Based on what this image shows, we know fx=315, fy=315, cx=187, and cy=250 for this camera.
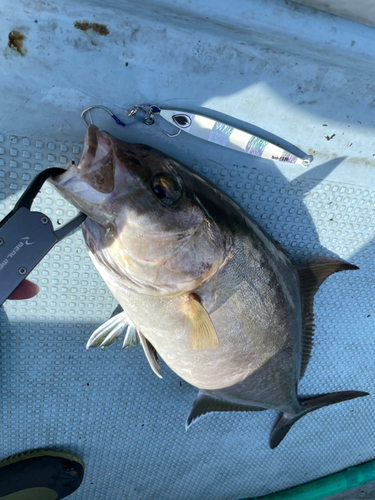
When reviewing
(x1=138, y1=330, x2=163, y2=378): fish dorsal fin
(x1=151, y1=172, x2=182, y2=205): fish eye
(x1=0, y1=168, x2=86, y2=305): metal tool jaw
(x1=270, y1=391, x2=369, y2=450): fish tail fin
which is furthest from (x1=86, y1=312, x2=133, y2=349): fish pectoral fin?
(x1=270, y1=391, x2=369, y2=450): fish tail fin

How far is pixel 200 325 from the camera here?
1.23m

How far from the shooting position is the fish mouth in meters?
0.97

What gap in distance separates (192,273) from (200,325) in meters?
0.22

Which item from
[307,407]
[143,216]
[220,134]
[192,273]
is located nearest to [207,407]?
[307,407]

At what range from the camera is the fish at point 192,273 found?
1.03m

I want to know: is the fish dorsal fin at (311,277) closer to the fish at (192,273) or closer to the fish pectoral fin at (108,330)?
the fish at (192,273)

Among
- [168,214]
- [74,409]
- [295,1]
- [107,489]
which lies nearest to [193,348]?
[168,214]

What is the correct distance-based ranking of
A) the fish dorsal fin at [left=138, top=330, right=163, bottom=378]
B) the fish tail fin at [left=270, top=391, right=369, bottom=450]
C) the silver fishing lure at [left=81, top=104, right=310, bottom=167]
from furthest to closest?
the fish tail fin at [left=270, top=391, right=369, bottom=450] → the fish dorsal fin at [left=138, top=330, right=163, bottom=378] → the silver fishing lure at [left=81, top=104, right=310, bottom=167]

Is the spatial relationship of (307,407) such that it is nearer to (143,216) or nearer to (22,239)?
(143,216)

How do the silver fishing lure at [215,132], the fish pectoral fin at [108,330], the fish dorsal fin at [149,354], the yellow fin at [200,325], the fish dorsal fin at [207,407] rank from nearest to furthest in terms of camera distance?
the yellow fin at [200,325]
the silver fishing lure at [215,132]
the fish dorsal fin at [149,354]
the fish pectoral fin at [108,330]
the fish dorsal fin at [207,407]

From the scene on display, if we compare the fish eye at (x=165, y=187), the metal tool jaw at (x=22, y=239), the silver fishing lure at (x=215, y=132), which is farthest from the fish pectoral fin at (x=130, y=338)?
the silver fishing lure at (x=215, y=132)

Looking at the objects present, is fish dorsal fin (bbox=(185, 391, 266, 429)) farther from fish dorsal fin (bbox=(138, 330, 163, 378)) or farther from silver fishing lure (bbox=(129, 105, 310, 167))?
silver fishing lure (bbox=(129, 105, 310, 167))

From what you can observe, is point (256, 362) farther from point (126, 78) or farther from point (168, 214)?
point (126, 78)

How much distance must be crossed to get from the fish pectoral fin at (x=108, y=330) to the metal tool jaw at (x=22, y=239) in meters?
0.61
